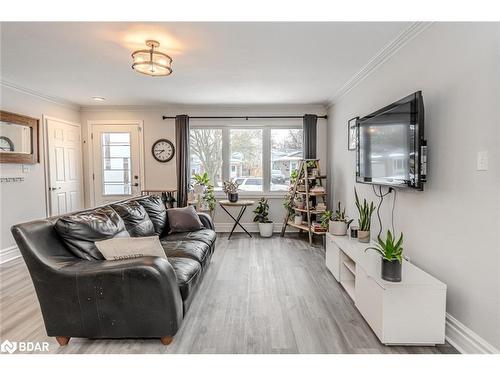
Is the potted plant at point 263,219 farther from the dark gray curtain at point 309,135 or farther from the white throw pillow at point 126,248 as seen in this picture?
the white throw pillow at point 126,248

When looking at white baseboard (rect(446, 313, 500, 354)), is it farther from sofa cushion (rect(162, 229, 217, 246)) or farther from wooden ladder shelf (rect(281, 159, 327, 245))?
wooden ladder shelf (rect(281, 159, 327, 245))

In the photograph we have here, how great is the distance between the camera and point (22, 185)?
4.07 meters

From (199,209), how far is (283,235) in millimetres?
1565

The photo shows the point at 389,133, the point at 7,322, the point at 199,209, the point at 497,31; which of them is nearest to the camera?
the point at 497,31

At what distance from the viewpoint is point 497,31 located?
1601 mm

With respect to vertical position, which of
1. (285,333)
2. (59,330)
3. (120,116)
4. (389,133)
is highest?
(120,116)

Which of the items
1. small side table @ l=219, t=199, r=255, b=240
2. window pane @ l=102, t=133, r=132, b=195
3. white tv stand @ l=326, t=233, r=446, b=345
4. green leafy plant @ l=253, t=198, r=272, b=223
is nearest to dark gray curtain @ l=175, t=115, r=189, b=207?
small side table @ l=219, t=199, r=255, b=240

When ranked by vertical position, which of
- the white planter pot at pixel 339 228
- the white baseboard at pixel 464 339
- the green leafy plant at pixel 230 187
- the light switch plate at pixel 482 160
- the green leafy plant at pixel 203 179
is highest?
the light switch plate at pixel 482 160

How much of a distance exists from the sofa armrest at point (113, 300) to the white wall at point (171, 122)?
3.64 meters

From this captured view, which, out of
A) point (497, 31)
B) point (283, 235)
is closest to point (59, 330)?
point (497, 31)

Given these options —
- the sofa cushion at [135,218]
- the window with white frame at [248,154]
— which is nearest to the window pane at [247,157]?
the window with white frame at [248,154]

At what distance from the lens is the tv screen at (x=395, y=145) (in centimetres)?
211
